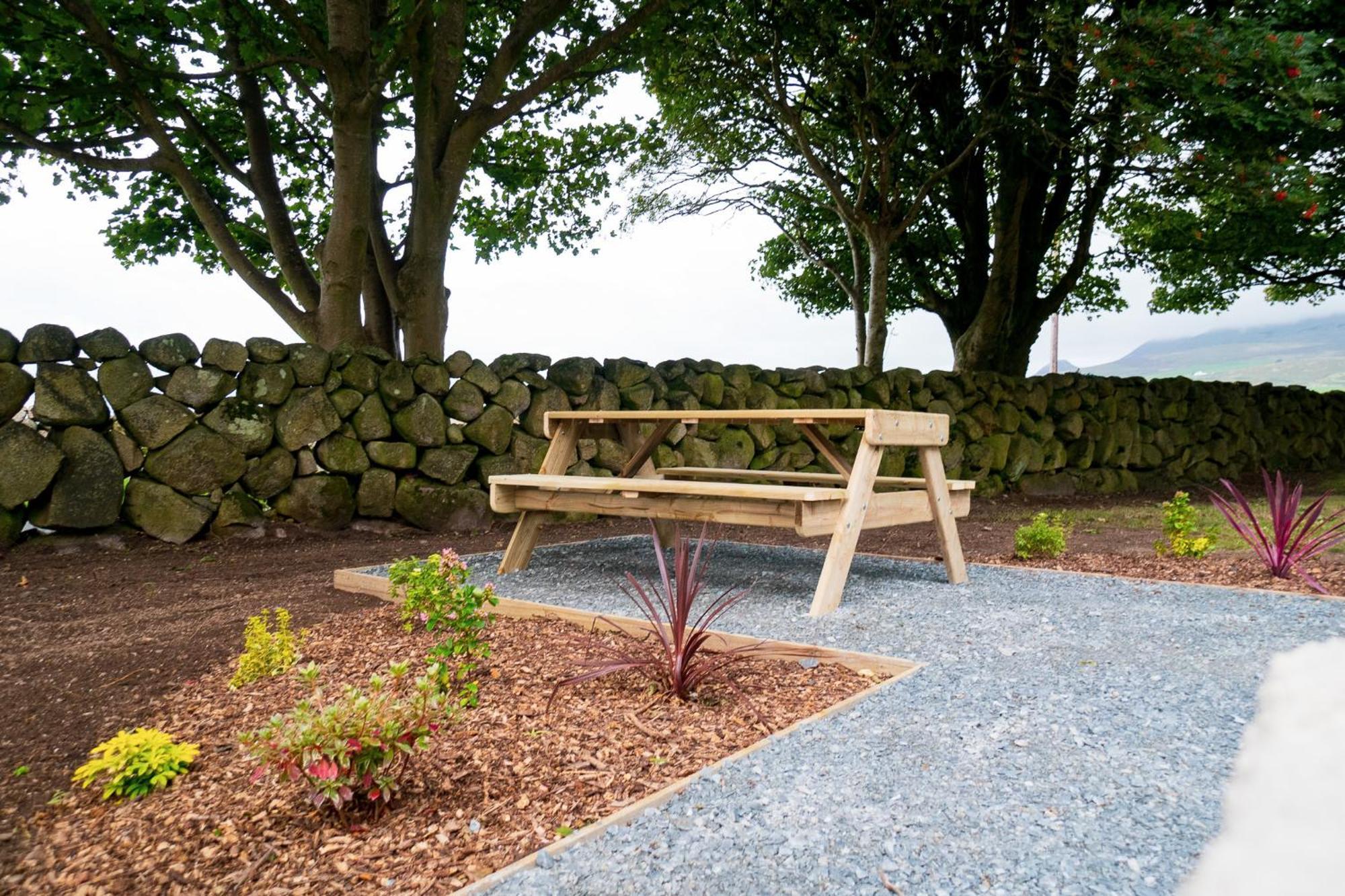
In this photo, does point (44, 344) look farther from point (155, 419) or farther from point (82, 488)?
point (82, 488)

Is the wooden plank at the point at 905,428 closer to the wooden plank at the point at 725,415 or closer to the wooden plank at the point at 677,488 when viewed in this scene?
the wooden plank at the point at 725,415

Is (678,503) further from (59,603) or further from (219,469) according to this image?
(219,469)

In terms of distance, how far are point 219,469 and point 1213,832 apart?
5456 millimetres

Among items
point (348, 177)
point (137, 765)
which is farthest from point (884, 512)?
point (348, 177)

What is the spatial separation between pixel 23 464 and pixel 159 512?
0.73 metres

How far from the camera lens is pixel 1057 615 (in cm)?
356

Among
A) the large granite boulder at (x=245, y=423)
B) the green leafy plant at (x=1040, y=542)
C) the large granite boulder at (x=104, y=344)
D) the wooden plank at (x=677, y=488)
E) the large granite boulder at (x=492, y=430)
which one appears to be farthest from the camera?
the large granite boulder at (x=492, y=430)

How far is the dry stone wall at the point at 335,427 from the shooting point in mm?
5148

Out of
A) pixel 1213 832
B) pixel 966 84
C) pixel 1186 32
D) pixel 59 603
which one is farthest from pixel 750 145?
pixel 1213 832

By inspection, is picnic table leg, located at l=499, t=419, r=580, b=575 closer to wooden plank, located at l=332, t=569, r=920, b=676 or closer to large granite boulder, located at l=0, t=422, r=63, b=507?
wooden plank, located at l=332, t=569, r=920, b=676

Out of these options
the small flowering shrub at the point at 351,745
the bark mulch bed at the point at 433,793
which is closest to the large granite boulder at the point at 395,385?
the bark mulch bed at the point at 433,793

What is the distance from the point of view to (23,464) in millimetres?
4996

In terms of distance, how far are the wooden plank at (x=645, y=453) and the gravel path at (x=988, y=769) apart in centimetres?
141

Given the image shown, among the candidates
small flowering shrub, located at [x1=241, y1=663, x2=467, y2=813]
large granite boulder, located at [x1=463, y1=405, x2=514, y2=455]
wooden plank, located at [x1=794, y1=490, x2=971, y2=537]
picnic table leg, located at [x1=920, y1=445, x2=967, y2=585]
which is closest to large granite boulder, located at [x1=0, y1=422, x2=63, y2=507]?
large granite boulder, located at [x1=463, y1=405, x2=514, y2=455]
